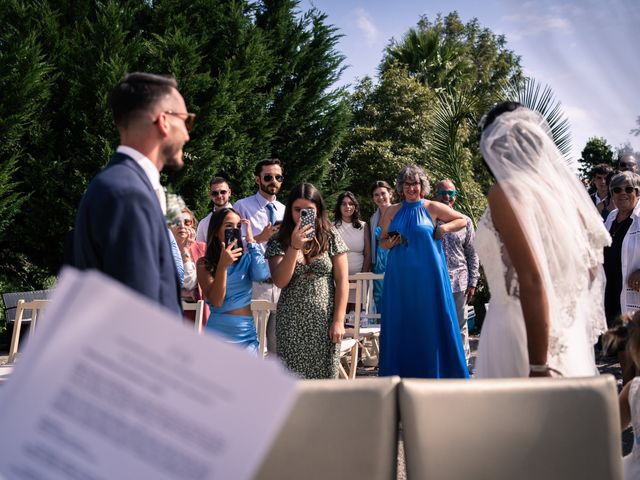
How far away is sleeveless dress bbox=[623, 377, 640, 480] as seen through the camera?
2.71 m

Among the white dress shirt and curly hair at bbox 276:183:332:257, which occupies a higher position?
the white dress shirt

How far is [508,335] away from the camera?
2.79 meters

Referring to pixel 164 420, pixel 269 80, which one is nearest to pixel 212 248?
pixel 164 420

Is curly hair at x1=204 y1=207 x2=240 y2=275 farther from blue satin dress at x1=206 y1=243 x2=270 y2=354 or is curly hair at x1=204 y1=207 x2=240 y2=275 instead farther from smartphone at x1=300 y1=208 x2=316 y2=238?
smartphone at x1=300 y1=208 x2=316 y2=238

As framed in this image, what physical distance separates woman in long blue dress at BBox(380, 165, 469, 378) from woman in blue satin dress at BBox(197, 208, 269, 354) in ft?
3.34

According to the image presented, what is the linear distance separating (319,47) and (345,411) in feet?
44.5

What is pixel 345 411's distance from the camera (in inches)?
94.0

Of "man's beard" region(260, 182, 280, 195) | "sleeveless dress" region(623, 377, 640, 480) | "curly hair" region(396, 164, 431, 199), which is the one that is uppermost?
"man's beard" region(260, 182, 280, 195)

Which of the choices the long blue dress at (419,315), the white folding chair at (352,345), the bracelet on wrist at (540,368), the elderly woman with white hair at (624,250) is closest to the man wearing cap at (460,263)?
the white folding chair at (352,345)

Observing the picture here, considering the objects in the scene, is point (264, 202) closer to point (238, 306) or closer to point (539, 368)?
point (238, 306)

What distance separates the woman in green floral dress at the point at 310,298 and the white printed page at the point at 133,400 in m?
3.48

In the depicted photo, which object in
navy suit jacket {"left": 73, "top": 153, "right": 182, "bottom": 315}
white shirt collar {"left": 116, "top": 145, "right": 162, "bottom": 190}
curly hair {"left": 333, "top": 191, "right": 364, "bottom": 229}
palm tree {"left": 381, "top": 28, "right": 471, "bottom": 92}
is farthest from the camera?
palm tree {"left": 381, "top": 28, "right": 471, "bottom": 92}

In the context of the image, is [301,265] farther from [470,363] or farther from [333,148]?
[333,148]

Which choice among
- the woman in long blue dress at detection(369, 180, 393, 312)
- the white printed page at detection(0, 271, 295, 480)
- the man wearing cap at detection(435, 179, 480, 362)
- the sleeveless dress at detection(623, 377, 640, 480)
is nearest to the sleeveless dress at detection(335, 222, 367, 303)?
the woman in long blue dress at detection(369, 180, 393, 312)
